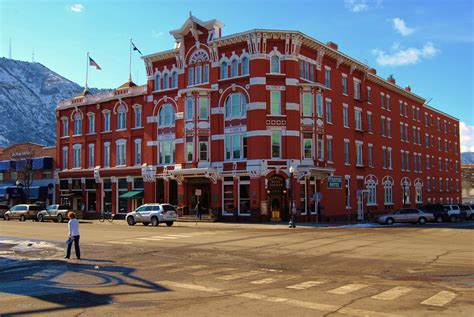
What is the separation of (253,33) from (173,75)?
10.8 m

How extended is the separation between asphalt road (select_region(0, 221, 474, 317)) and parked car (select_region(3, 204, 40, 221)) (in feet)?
97.1

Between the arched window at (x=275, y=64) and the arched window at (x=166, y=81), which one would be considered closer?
the arched window at (x=275, y=64)

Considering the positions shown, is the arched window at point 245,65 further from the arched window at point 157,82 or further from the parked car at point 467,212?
the parked car at point 467,212

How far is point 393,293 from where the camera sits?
1050cm

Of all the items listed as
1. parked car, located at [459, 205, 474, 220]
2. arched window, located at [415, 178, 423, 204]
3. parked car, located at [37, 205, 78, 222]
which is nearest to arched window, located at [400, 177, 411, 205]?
arched window, located at [415, 178, 423, 204]

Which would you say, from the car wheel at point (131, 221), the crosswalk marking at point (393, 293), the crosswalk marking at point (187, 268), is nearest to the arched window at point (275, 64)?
the car wheel at point (131, 221)

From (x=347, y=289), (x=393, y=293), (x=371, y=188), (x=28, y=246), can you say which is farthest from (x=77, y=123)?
(x=393, y=293)

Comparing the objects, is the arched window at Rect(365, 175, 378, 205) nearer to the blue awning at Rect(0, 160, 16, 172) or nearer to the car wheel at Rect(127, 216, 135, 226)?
the car wheel at Rect(127, 216, 135, 226)

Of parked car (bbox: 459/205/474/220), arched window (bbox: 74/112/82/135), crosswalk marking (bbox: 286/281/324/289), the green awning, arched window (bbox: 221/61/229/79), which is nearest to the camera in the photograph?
crosswalk marking (bbox: 286/281/324/289)

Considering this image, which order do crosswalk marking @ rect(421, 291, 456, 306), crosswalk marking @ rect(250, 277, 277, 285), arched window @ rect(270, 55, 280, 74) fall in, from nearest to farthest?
crosswalk marking @ rect(421, 291, 456, 306) < crosswalk marking @ rect(250, 277, 277, 285) < arched window @ rect(270, 55, 280, 74)

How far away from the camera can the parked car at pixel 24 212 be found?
49125 mm

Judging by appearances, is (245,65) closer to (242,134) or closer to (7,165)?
(242,134)

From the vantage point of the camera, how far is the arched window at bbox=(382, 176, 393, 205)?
56719 mm

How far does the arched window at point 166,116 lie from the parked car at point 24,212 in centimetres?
1537
